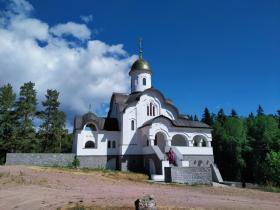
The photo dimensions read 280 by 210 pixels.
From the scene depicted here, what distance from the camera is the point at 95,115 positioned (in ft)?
108

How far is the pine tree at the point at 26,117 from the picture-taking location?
36.3 metres

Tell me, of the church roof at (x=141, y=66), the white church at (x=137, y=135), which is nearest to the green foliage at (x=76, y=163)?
the white church at (x=137, y=135)

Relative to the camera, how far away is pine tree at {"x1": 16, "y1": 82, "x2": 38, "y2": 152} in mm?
36281

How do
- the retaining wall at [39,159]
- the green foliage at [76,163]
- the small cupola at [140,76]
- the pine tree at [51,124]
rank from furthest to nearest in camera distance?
the pine tree at [51,124] → the small cupola at [140,76] → the green foliage at [76,163] → the retaining wall at [39,159]

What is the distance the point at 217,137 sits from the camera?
1918 inches

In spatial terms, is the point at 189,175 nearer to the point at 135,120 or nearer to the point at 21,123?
the point at 135,120

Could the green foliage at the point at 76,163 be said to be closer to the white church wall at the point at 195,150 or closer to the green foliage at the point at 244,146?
the white church wall at the point at 195,150

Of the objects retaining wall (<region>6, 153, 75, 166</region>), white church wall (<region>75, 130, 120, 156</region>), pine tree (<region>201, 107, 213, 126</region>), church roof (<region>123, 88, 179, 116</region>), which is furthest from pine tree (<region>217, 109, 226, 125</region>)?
retaining wall (<region>6, 153, 75, 166</region>)

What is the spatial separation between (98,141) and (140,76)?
1005 cm

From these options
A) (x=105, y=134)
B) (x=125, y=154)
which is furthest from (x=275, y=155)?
(x=105, y=134)

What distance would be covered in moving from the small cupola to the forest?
12.2 metres

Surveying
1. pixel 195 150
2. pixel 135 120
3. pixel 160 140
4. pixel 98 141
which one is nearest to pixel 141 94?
pixel 135 120

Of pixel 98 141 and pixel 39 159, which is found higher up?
pixel 98 141

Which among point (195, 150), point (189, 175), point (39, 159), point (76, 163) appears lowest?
point (189, 175)
